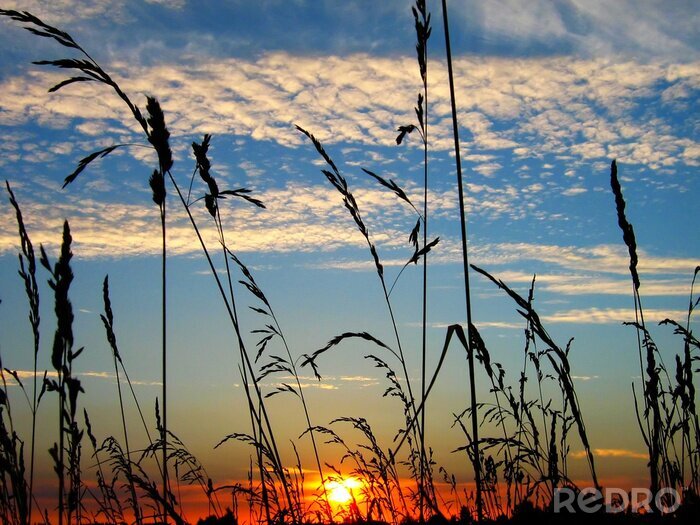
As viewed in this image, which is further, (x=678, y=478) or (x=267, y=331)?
(x=267, y=331)

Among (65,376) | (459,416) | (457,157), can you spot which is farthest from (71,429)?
(459,416)

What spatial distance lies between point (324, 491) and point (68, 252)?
2.38m

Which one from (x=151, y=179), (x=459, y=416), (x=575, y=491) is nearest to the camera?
(x=575, y=491)

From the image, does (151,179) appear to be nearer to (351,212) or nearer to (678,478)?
(351,212)

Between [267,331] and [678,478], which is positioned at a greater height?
[267,331]

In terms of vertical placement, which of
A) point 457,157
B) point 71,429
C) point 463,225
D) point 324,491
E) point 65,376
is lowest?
point 324,491

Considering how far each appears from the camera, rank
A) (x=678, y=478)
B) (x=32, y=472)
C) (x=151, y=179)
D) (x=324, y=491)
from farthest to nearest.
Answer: (x=324, y=491), (x=678, y=478), (x=32, y=472), (x=151, y=179)

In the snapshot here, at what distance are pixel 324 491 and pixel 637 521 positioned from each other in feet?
7.57

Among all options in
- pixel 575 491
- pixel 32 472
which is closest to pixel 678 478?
pixel 575 491

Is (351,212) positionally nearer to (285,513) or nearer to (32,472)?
(285,513)

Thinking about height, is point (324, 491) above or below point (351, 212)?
below

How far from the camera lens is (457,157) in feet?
7.33

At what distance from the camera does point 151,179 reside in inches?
121

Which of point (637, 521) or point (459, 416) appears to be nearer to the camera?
point (637, 521)
